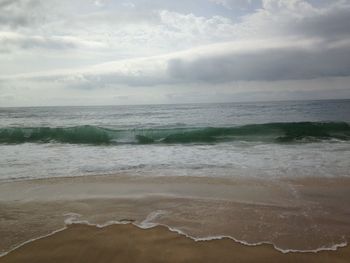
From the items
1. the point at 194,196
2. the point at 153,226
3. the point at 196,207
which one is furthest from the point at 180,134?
the point at 153,226

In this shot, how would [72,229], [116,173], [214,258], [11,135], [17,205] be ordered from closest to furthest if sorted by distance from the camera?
[214,258], [72,229], [17,205], [116,173], [11,135]

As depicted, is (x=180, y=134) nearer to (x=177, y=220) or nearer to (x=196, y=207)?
(x=196, y=207)

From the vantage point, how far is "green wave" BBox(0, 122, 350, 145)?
17422 millimetres

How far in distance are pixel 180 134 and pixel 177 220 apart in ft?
45.1

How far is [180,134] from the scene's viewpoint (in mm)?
18172

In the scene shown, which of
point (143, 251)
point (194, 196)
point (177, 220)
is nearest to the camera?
point (143, 251)

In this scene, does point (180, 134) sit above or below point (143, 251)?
below

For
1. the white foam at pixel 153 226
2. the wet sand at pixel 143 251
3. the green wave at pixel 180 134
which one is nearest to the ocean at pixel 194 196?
the white foam at pixel 153 226

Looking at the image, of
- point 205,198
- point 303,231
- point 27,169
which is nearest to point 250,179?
point 205,198

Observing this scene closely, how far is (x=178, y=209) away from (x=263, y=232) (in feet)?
4.56

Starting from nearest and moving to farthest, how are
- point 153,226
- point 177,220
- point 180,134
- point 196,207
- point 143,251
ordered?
point 143,251 < point 153,226 < point 177,220 < point 196,207 < point 180,134

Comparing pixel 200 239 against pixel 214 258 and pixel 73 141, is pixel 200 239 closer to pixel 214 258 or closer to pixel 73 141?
pixel 214 258

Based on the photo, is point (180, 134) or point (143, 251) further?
point (180, 134)

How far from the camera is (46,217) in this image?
4.67 metres
